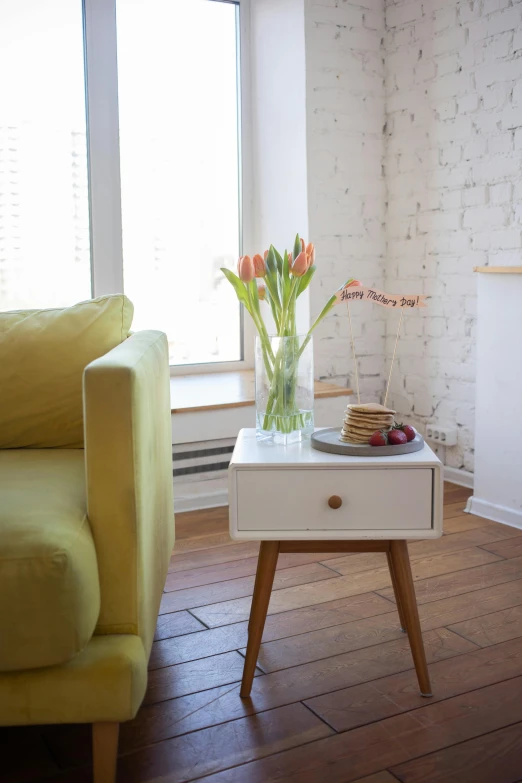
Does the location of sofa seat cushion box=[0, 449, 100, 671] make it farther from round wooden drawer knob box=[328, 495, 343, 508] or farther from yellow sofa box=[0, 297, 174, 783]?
round wooden drawer knob box=[328, 495, 343, 508]

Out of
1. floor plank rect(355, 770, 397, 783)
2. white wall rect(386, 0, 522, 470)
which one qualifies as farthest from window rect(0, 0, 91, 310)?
floor plank rect(355, 770, 397, 783)

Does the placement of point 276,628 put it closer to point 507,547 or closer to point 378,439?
point 378,439

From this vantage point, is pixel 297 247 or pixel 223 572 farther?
pixel 223 572

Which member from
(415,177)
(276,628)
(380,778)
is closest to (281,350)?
(276,628)

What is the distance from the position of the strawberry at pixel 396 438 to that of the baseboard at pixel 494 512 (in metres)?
1.21

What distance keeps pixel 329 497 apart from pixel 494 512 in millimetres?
1379

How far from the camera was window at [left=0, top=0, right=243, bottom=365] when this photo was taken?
3.29m

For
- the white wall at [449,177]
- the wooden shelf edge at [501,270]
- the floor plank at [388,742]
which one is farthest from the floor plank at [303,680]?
the white wall at [449,177]

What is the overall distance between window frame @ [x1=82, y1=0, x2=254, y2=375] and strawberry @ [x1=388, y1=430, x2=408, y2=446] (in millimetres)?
2096

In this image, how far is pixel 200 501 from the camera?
3.02 metres

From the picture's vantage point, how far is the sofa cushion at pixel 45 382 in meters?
1.94

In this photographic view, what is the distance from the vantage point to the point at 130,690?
133cm

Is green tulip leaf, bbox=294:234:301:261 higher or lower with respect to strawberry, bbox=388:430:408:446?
higher

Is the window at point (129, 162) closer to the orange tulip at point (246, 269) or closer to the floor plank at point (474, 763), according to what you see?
the orange tulip at point (246, 269)
